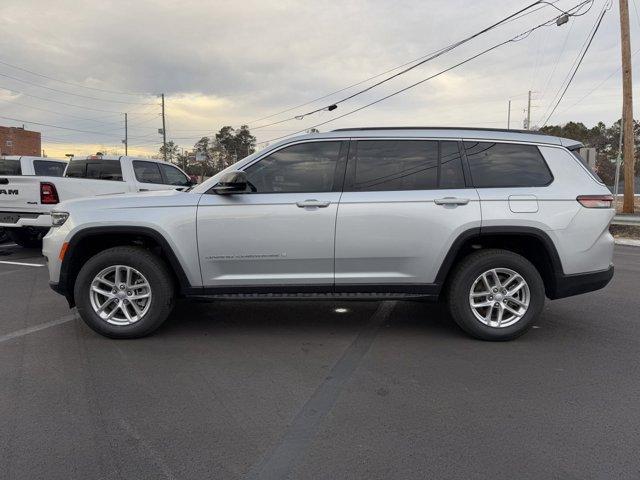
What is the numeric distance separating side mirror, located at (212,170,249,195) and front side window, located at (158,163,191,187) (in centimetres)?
675

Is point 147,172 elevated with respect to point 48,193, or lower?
Answer: elevated

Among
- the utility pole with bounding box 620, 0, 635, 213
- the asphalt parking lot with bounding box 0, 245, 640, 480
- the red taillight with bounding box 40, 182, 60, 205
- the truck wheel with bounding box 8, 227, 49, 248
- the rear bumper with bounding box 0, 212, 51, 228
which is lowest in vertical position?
the asphalt parking lot with bounding box 0, 245, 640, 480

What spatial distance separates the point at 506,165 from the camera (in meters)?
4.64

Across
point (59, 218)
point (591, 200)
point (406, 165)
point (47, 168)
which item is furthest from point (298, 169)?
point (47, 168)

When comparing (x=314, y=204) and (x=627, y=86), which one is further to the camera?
(x=627, y=86)

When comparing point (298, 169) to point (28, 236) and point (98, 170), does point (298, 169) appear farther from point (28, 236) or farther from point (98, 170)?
point (28, 236)

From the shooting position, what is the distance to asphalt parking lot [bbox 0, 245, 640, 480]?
2715 mm

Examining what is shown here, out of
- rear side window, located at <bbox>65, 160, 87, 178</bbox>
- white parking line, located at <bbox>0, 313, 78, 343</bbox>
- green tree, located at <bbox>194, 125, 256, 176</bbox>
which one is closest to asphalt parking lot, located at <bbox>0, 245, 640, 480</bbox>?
white parking line, located at <bbox>0, 313, 78, 343</bbox>

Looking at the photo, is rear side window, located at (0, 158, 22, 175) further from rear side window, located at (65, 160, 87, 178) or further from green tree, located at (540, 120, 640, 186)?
green tree, located at (540, 120, 640, 186)

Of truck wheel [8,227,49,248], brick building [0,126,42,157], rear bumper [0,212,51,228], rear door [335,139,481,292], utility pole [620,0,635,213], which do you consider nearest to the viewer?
rear door [335,139,481,292]

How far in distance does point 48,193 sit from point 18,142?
60.6 metres

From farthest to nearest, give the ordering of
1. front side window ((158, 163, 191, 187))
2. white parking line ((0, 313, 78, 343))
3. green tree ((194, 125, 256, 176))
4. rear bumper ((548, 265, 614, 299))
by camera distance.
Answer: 1. green tree ((194, 125, 256, 176))
2. front side window ((158, 163, 191, 187))
3. white parking line ((0, 313, 78, 343))
4. rear bumper ((548, 265, 614, 299))

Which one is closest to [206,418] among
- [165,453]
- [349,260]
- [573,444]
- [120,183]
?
[165,453]

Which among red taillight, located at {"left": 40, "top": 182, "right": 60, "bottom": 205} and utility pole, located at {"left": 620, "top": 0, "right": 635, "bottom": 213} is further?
utility pole, located at {"left": 620, "top": 0, "right": 635, "bottom": 213}
